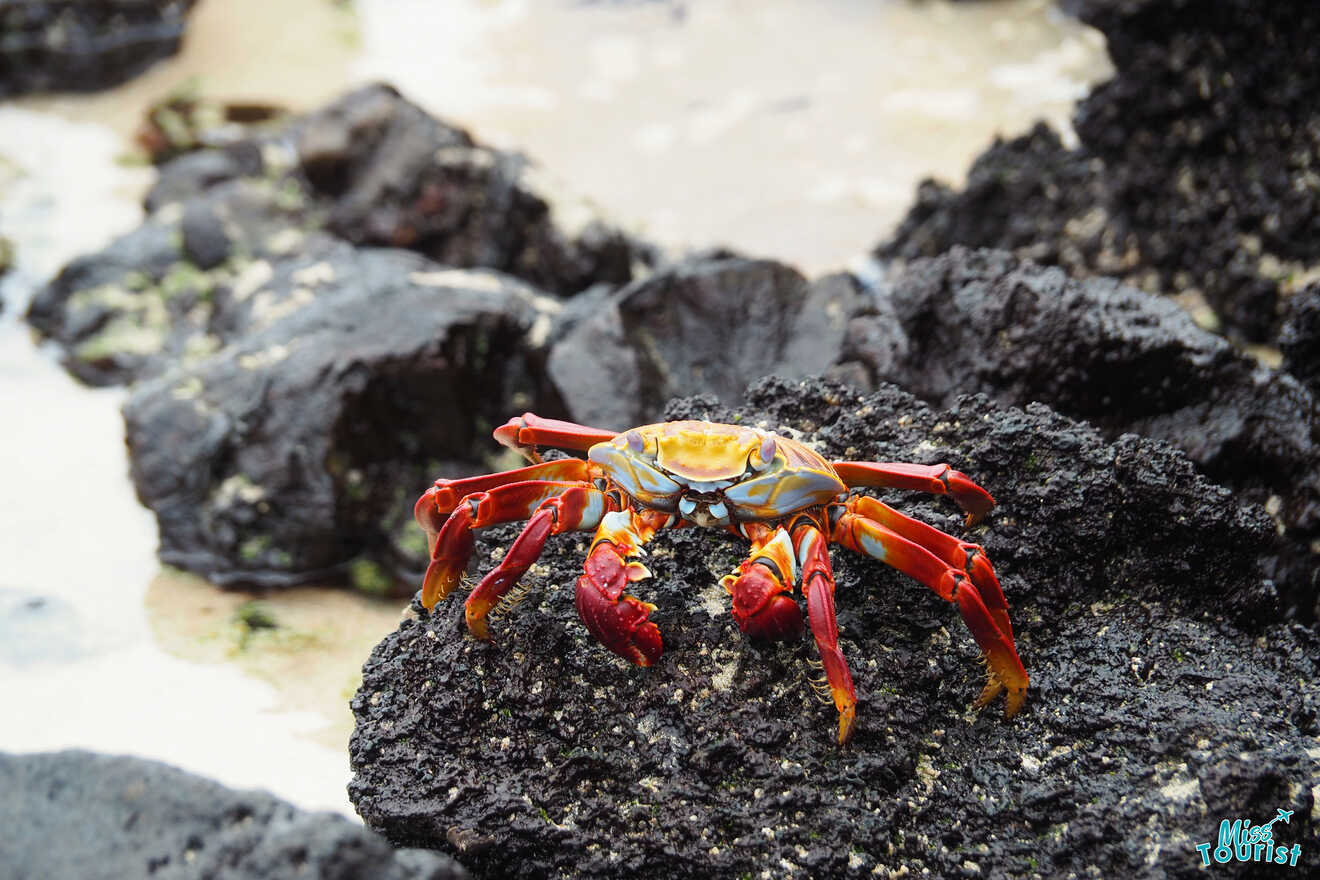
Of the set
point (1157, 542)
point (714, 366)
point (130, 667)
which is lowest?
point (130, 667)

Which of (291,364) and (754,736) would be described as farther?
(291,364)

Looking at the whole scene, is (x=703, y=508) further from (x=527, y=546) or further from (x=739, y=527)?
(x=527, y=546)

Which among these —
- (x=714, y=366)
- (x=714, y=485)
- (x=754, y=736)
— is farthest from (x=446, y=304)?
(x=754, y=736)

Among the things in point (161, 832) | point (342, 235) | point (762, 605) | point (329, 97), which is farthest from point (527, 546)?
point (329, 97)

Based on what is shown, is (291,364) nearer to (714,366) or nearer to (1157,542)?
(714,366)

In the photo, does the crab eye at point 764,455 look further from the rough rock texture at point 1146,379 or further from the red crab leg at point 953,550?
the rough rock texture at point 1146,379

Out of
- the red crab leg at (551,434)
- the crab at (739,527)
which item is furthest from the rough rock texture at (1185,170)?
the red crab leg at (551,434)

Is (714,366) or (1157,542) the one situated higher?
(1157,542)
